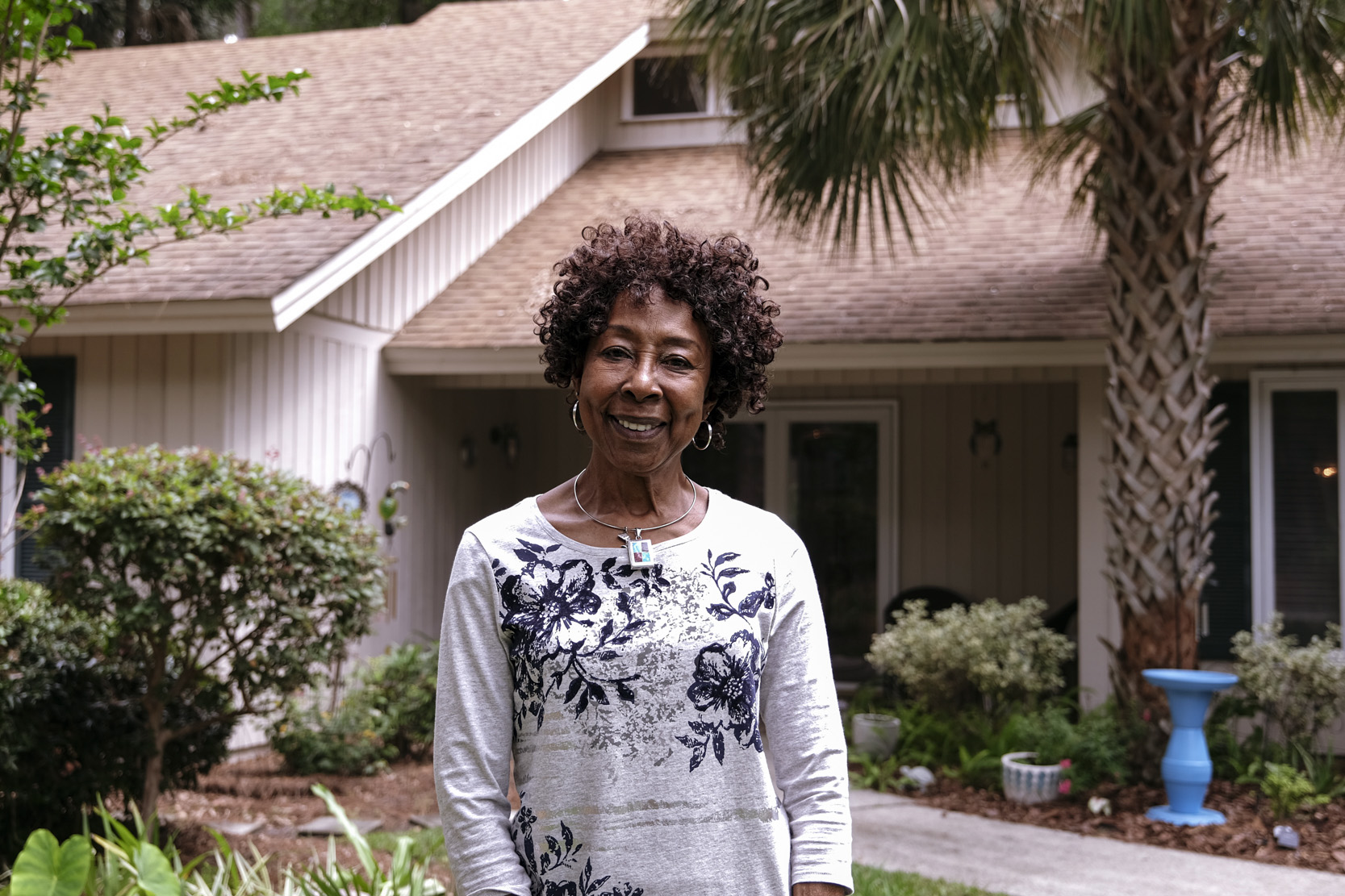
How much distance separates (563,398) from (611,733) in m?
8.29

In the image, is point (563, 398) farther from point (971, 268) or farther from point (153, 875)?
point (153, 875)

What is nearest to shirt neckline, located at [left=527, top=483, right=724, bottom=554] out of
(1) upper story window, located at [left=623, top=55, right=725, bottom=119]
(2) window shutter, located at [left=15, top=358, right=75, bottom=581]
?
(2) window shutter, located at [left=15, top=358, right=75, bottom=581]

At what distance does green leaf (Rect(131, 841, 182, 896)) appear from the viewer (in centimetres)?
353

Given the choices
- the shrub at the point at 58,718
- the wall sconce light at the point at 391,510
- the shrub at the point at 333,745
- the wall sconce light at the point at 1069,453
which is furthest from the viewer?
the wall sconce light at the point at 1069,453

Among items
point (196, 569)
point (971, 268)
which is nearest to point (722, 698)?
point (196, 569)

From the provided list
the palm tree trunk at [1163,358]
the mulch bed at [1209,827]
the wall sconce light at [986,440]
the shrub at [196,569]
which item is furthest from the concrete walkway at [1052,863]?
the wall sconce light at [986,440]

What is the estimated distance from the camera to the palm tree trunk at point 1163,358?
6473 mm

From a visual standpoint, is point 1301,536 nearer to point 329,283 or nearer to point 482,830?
point 329,283

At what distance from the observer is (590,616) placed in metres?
1.92

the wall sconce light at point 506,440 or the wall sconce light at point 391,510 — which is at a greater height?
the wall sconce light at point 506,440

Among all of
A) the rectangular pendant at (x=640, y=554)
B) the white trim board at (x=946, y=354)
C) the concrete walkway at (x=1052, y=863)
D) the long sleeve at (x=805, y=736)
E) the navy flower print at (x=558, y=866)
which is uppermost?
the white trim board at (x=946, y=354)

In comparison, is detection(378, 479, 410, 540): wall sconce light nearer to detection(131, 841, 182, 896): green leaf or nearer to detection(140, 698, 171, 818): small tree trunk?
detection(140, 698, 171, 818): small tree trunk

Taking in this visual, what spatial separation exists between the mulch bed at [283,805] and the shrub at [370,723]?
0.10m

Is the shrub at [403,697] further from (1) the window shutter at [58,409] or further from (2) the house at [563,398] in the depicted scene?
(1) the window shutter at [58,409]
